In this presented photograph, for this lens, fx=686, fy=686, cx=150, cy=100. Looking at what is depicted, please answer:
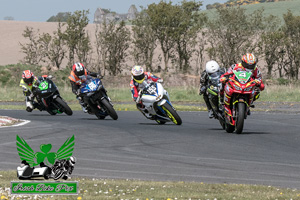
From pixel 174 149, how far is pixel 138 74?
191 inches

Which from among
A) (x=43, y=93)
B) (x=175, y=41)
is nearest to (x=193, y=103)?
(x=43, y=93)

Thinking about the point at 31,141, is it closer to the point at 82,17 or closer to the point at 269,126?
the point at 269,126

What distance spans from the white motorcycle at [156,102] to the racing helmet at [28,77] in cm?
587

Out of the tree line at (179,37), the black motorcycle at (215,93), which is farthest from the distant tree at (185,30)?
the black motorcycle at (215,93)

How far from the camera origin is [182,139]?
642 inches

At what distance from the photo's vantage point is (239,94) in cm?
1620

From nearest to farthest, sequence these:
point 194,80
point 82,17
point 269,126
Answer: point 269,126
point 194,80
point 82,17

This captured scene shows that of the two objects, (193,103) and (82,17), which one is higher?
(82,17)

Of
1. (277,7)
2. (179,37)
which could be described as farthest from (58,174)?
(277,7)

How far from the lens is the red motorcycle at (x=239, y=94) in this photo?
16078mm

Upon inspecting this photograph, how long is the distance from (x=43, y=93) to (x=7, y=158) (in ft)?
33.1

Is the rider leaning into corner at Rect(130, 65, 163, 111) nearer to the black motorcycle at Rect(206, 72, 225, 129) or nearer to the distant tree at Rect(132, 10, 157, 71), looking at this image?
the black motorcycle at Rect(206, 72, 225, 129)

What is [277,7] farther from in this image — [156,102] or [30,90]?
[156,102]

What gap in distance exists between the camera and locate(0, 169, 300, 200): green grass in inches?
371
